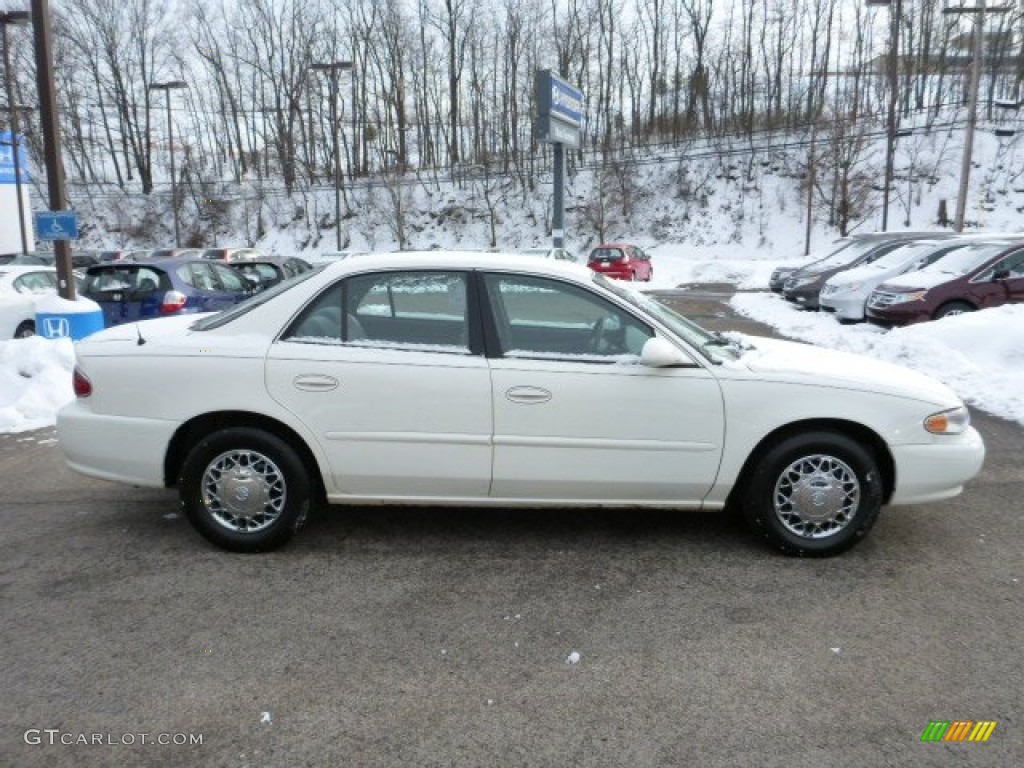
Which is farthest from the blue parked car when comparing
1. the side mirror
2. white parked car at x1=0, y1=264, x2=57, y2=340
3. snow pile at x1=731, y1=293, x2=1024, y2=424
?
snow pile at x1=731, y1=293, x2=1024, y2=424

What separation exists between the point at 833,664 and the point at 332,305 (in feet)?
9.72

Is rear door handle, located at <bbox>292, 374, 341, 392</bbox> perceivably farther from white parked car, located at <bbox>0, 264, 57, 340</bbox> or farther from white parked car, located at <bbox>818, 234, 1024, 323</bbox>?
white parked car, located at <bbox>818, 234, 1024, 323</bbox>

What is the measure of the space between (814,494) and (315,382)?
2.68 meters

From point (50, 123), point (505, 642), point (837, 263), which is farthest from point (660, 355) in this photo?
point (837, 263)

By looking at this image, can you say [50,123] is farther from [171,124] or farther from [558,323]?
[171,124]

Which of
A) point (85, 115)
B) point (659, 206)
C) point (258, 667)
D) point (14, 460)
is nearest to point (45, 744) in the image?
point (258, 667)

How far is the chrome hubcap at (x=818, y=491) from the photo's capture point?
13.2 ft

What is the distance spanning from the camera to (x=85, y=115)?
56812mm

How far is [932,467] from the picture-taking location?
4074mm

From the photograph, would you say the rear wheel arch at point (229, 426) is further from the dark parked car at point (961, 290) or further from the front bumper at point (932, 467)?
the dark parked car at point (961, 290)

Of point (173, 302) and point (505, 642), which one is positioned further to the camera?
point (173, 302)

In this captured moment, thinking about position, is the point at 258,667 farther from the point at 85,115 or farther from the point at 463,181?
the point at 85,115

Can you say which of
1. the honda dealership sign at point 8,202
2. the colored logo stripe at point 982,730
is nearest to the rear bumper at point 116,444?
the colored logo stripe at point 982,730

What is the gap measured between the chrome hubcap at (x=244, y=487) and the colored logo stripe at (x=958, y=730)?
3.10 m
